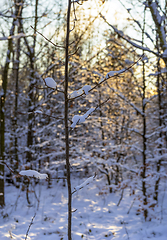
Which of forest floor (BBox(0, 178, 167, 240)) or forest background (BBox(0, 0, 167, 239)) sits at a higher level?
forest background (BBox(0, 0, 167, 239))

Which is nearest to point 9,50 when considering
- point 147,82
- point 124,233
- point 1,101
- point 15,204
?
point 1,101

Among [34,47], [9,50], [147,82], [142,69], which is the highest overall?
[34,47]

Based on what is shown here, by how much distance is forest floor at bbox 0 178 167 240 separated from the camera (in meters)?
3.87

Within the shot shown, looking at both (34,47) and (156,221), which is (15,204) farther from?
(34,47)

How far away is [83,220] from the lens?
15.5ft

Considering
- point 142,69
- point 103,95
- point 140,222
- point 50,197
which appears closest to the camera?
point 140,222

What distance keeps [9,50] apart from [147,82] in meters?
4.10

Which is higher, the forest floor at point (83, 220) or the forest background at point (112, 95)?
the forest background at point (112, 95)

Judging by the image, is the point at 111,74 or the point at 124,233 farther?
the point at 124,233

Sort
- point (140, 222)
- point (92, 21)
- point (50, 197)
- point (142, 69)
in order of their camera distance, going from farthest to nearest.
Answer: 1. point (50, 197)
2. point (92, 21)
3. point (142, 69)
4. point (140, 222)

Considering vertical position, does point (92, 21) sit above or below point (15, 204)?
above

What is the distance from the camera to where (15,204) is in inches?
214

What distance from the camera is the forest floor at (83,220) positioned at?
12.7 feet

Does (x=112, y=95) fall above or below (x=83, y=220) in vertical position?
above
